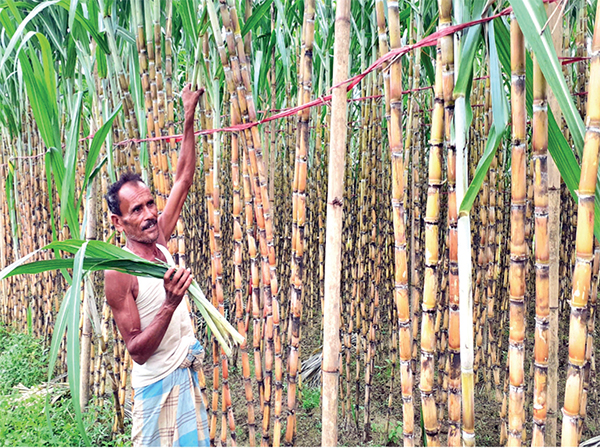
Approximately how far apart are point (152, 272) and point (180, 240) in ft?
2.24

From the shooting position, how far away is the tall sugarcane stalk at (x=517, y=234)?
62 cm

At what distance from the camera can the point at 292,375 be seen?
1351 millimetres

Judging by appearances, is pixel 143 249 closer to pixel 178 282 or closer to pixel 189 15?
pixel 178 282

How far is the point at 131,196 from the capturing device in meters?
1.23

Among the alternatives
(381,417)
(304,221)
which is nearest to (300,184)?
(304,221)

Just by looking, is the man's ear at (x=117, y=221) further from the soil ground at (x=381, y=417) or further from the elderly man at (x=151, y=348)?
the soil ground at (x=381, y=417)

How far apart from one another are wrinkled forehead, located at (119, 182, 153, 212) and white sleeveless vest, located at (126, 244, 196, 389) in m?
0.19

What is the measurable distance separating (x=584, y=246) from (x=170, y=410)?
44.6 inches

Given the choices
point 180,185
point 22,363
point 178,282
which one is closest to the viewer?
point 178,282

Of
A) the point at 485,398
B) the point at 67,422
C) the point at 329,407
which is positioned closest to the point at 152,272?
the point at 329,407

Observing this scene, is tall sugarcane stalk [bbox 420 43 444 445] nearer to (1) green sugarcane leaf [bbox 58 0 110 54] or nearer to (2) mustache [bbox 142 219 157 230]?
(2) mustache [bbox 142 219 157 230]

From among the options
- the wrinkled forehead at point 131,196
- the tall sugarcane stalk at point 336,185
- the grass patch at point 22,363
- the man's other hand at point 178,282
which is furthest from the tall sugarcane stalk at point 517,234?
the grass patch at point 22,363

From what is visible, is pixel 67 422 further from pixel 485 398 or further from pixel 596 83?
pixel 596 83

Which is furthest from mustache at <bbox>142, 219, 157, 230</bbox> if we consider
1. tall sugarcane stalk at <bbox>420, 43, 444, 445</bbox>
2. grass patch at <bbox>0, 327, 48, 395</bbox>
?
grass patch at <bbox>0, 327, 48, 395</bbox>
